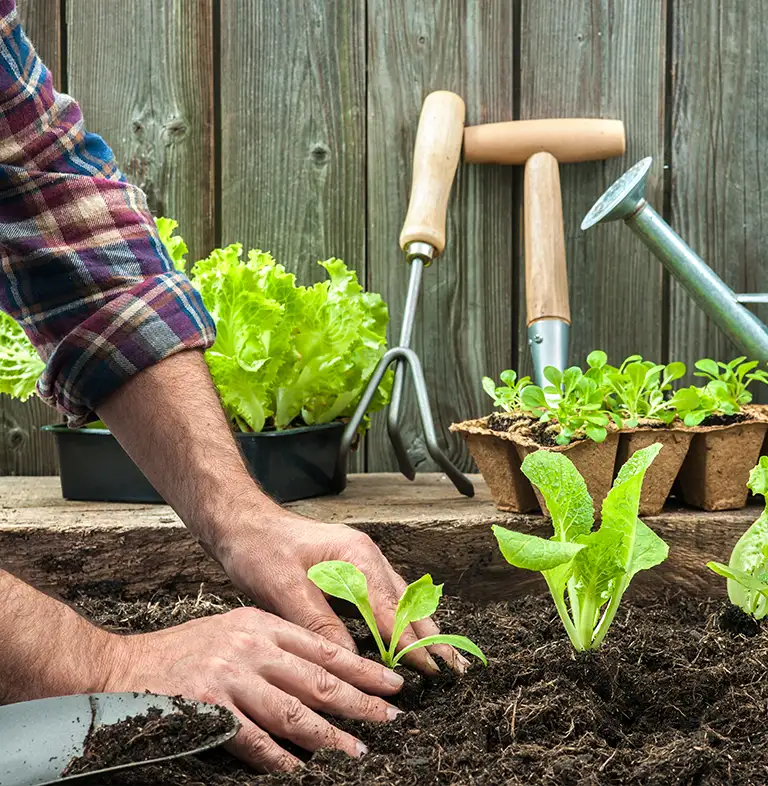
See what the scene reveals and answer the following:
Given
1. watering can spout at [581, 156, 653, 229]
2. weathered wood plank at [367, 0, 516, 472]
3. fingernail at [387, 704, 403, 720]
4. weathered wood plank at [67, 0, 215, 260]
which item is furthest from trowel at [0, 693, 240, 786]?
weathered wood plank at [67, 0, 215, 260]

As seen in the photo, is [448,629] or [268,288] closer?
[448,629]

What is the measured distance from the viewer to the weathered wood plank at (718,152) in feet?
6.10

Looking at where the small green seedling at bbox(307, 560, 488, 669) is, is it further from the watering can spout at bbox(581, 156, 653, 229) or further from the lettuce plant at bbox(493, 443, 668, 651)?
the watering can spout at bbox(581, 156, 653, 229)

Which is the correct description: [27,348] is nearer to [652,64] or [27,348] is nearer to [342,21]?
[342,21]

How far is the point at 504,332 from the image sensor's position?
1.94 m

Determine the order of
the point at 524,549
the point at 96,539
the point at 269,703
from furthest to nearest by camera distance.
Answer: the point at 96,539 → the point at 524,549 → the point at 269,703

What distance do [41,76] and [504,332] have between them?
1047mm

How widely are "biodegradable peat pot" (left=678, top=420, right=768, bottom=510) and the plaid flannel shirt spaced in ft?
2.48

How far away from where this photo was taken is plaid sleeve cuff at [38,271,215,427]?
1.18m

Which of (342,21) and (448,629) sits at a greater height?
(342,21)

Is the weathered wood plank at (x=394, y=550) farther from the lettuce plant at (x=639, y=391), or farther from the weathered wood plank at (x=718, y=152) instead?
the weathered wood plank at (x=718, y=152)

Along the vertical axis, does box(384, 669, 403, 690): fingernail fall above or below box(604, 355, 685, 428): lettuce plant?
below

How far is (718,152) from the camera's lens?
1.89 metres

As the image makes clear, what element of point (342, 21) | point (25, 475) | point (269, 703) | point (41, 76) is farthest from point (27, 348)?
point (269, 703)
